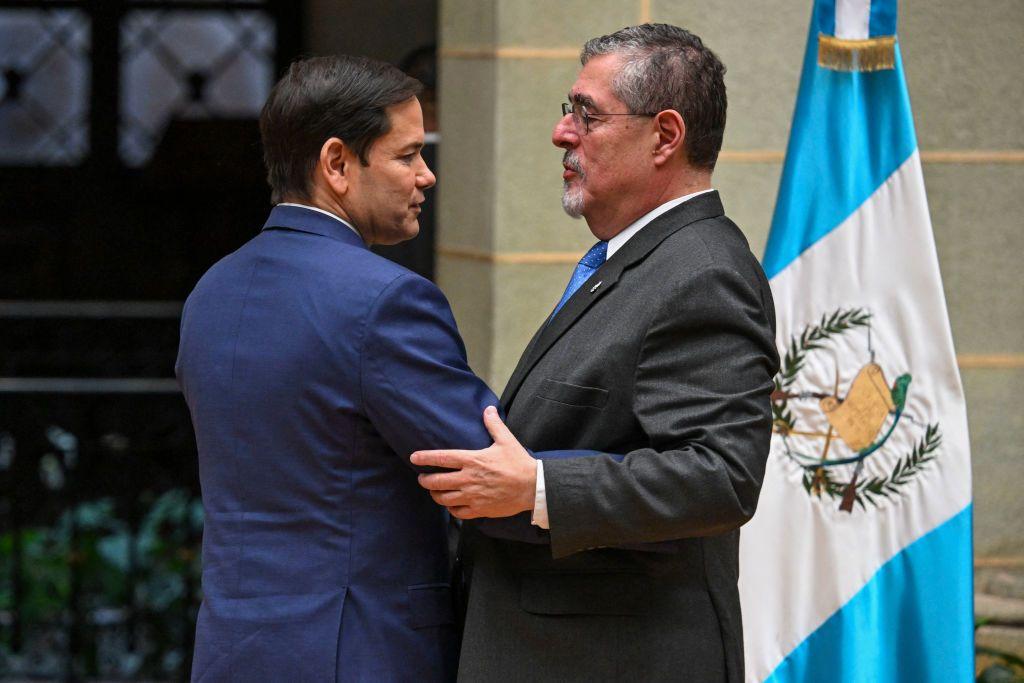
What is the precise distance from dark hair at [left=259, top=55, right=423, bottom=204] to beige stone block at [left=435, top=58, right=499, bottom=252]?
1.76 meters

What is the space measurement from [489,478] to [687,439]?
0.91ft

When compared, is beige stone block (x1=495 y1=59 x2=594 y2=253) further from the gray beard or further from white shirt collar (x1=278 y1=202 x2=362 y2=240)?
white shirt collar (x1=278 y1=202 x2=362 y2=240)

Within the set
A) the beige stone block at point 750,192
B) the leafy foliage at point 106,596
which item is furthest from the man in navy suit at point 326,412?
the leafy foliage at point 106,596

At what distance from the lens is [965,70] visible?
364 centimetres

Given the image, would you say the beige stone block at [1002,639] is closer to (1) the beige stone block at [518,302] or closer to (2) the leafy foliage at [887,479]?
(2) the leafy foliage at [887,479]

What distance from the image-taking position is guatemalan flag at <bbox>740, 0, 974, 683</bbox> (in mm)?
3010

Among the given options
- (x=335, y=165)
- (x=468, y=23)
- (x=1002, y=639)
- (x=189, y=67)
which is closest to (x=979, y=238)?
(x=1002, y=639)

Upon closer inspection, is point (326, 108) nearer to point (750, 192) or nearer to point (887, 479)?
point (887, 479)

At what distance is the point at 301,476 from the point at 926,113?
239 cm

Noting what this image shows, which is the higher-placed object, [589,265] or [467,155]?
[467,155]

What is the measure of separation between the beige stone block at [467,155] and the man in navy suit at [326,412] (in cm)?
176

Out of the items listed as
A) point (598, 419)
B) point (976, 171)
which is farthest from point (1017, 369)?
point (598, 419)

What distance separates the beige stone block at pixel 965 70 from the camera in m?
3.64

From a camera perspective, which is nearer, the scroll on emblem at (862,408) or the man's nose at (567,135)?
the man's nose at (567,135)
